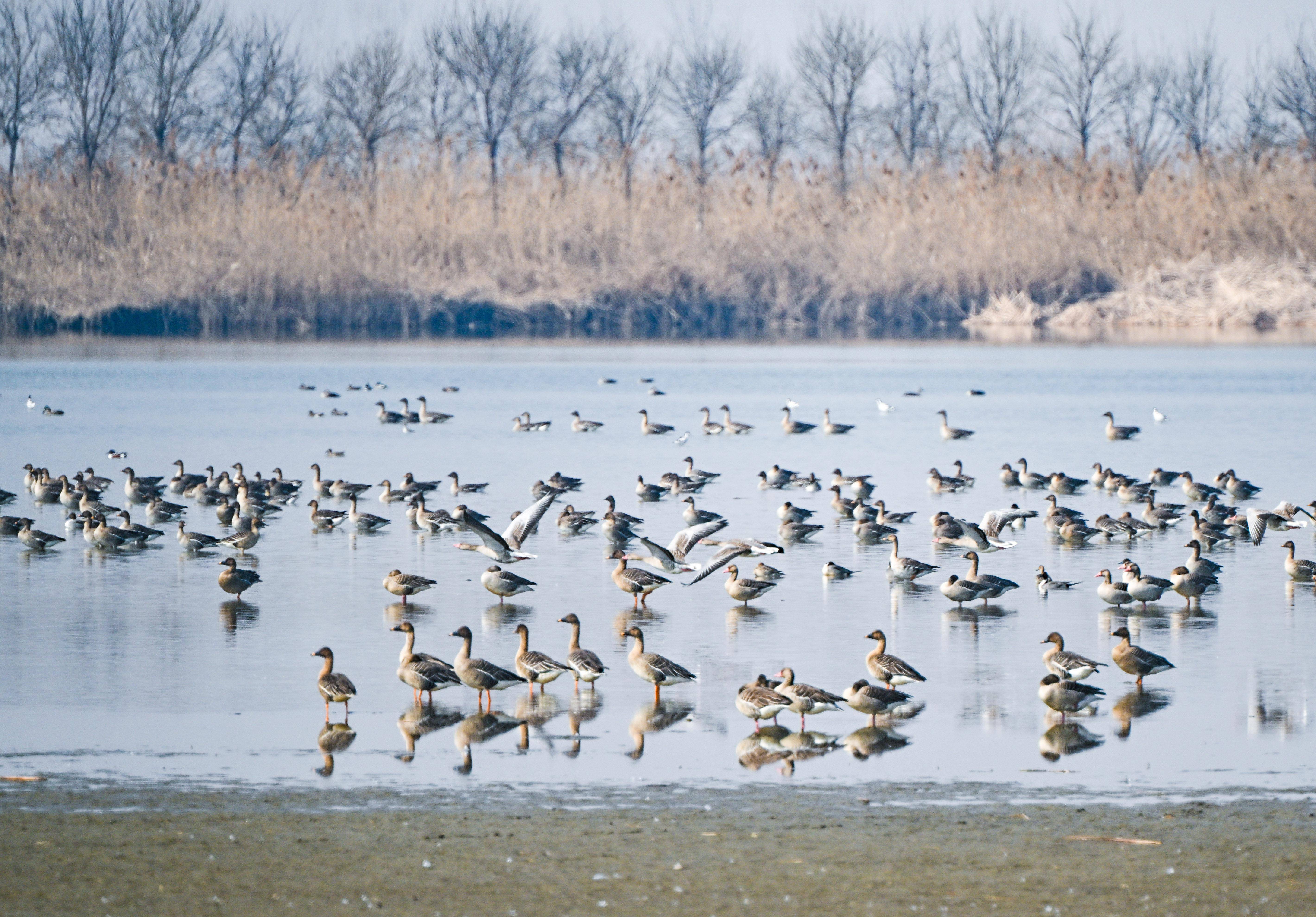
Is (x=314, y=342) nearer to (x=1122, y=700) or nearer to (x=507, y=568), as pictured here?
(x=507, y=568)

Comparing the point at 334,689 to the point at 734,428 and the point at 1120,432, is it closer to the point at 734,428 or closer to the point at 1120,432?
the point at 734,428

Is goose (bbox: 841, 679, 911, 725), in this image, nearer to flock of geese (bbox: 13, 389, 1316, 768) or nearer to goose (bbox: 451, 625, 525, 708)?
flock of geese (bbox: 13, 389, 1316, 768)

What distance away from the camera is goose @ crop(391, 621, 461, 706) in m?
10.8

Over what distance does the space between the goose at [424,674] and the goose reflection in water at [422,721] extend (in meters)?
0.14

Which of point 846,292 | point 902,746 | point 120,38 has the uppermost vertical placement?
point 120,38

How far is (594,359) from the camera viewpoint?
1890 inches

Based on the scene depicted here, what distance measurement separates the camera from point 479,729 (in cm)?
1038

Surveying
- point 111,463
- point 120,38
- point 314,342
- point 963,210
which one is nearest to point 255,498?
point 111,463

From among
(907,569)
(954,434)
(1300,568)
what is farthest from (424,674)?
(954,434)

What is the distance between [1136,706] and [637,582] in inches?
190

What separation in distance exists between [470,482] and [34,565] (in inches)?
301

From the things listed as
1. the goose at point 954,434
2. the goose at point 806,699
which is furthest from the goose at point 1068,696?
the goose at point 954,434

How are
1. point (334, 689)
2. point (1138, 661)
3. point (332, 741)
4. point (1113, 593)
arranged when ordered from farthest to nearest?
1. point (1113, 593)
2. point (1138, 661)
3. point (334, 689)
4. point (332, 741)

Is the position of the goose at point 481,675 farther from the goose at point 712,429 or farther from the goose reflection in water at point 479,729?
the goose at point 712,429
